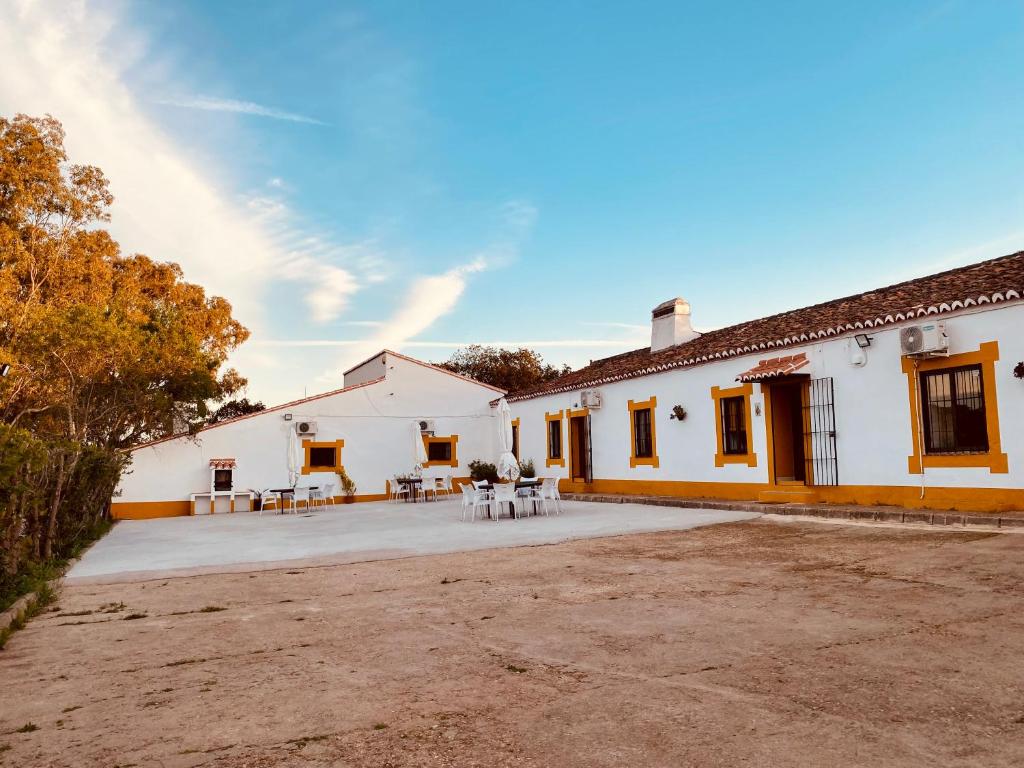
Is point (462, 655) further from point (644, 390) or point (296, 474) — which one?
point (296, 474)

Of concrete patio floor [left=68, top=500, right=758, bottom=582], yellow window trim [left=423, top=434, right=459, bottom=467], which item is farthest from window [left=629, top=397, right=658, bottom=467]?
yellow window trim [left=423, top=434, right=459, bottom=467]

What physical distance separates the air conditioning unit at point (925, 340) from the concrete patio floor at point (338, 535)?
3.61m

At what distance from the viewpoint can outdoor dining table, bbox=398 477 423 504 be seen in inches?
691

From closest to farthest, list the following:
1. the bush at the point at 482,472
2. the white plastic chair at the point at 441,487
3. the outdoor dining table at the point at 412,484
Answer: the outdoor dining table at the point at 412,484
the white plastic chair at the point at 441,487
the bush at the point at 482,472

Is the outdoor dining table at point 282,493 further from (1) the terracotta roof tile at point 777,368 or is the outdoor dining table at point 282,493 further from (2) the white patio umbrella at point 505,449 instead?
(1) the terracotta roof tile at point 777,368

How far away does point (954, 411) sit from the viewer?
9820mm

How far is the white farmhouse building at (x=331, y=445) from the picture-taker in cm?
1711

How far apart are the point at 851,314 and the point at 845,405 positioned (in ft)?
6.57

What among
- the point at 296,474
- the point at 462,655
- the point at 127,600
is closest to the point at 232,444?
the point at 296,474

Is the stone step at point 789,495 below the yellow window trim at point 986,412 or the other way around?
below

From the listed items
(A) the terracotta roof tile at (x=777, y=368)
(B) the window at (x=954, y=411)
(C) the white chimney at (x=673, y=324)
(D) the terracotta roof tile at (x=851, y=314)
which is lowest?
(B) the window at (x=954, y=411)

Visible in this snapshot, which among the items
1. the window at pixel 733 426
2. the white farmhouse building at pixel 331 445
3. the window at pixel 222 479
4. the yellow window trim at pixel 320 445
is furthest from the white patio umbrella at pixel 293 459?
the window at pixel 733 426

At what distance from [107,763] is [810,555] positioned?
640cm

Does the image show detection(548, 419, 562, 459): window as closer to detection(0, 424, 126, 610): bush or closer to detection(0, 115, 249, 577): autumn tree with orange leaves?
detection(0, 115, 249, 577): autumn tree with orange leaves
